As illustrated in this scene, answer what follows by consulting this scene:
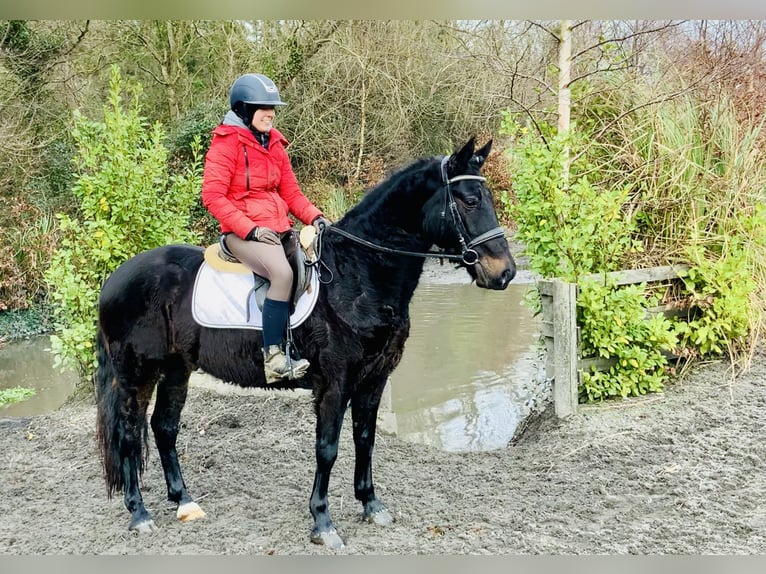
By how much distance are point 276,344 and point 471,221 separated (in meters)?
1.35

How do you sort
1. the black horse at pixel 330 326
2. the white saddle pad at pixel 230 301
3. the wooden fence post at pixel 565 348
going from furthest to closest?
the wooden fence post at pixel 565 348
the white saddle pad at pixel 230 301
the black horse at pixel 330 326

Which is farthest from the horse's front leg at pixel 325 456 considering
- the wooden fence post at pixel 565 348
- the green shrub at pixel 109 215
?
the green shrub at pixel 109 215

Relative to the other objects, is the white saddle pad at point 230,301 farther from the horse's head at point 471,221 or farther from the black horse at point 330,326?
the horse's head at point 471,221

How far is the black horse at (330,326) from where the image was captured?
3.57 metres

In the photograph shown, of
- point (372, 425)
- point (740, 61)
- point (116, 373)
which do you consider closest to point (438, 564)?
point (372, 425)

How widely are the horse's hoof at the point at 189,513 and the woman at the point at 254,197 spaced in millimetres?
1224

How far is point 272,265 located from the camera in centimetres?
362

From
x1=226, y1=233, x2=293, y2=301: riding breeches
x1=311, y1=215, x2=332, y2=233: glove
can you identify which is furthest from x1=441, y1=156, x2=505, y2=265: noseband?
x1=226, y1=233, x2=293, y2=301: riding breeches

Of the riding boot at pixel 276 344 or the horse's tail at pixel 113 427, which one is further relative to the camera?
the horse's tail at pixel 113 427

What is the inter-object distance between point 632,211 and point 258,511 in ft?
14.6

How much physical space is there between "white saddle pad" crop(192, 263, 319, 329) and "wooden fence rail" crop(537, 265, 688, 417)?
8.88ft

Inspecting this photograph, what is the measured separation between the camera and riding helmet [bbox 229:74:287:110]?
143 inches

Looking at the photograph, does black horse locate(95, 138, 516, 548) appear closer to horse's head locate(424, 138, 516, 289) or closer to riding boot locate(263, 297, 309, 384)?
horse's head locate(424, 138, 516, 289)

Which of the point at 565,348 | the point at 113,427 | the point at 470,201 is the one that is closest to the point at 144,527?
the point at 113,427
